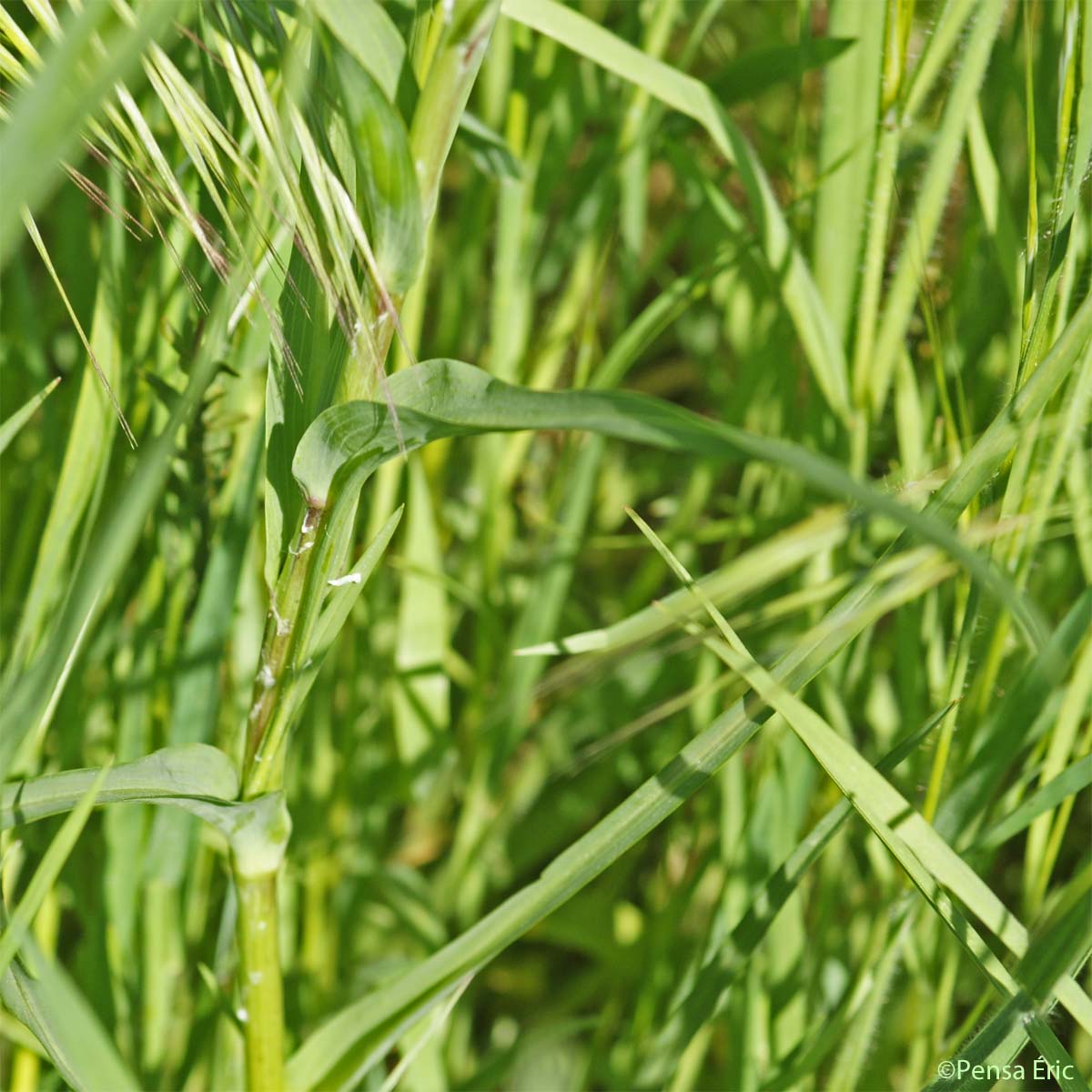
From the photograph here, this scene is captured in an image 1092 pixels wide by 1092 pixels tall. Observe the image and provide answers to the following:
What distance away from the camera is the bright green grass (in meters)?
0.35

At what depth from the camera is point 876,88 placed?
612 mm

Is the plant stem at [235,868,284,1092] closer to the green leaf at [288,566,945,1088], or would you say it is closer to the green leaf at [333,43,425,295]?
the green leaf at [288,566,945,1088]

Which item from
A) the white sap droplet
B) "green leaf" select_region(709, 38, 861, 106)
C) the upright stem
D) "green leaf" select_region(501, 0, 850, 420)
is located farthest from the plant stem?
"green leaf" select_region(709, 38, 861, 106)

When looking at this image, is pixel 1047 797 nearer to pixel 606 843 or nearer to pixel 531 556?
pixel 606 843

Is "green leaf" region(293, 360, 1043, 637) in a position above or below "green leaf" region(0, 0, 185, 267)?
below

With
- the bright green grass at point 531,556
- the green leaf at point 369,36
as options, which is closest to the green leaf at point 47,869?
the bright green grass at point 531,556

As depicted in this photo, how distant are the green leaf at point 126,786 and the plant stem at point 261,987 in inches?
2.3

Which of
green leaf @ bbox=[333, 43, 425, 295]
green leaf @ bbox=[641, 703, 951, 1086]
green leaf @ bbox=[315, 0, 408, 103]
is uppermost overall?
green leaf @ bbox=[315, 0, 408, 103]

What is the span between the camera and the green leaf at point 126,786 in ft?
1.22

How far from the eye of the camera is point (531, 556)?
93 cm

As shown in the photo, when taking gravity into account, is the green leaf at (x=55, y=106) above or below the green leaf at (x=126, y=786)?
above

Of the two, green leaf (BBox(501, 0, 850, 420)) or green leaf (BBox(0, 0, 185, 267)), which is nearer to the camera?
green leaf (BBox(0, 0, 185, 267))

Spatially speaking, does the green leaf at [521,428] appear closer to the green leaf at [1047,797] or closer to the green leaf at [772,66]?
the green leaf at [1047,797]

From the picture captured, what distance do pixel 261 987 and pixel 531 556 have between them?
53cm
